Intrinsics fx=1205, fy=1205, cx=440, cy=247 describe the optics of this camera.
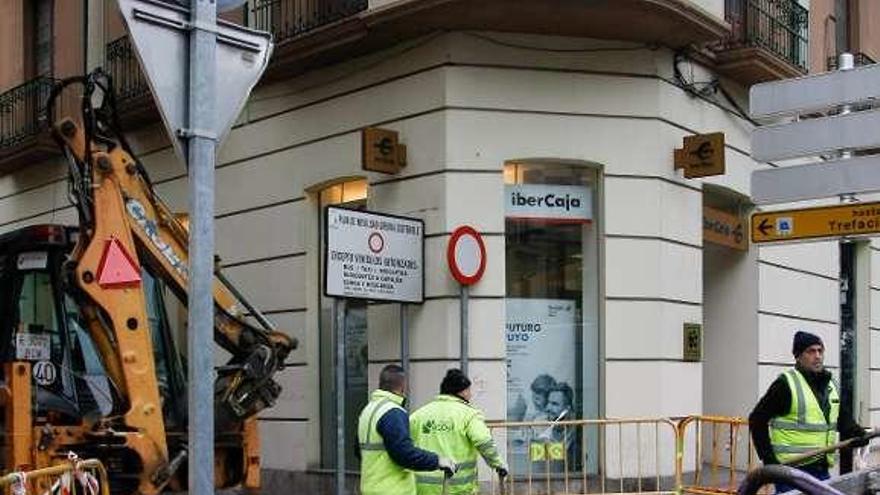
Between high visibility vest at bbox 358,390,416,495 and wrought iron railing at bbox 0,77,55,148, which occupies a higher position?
wrought iron railing at bbox 0,77,55,148

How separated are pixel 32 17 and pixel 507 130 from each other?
36.4 feet

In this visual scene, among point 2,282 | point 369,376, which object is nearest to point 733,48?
point 369,376

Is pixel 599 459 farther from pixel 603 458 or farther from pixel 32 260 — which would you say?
pixel 32 260

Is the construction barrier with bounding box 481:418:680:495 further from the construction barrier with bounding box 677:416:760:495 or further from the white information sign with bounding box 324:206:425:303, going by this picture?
the white information sign with bounding box 324:206:425:303

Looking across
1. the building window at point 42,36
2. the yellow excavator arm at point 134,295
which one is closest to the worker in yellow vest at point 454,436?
the yellow excavator arm at point 134,295

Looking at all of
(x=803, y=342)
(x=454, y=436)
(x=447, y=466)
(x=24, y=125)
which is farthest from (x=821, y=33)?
(x=24, y=125)

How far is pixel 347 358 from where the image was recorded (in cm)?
1273

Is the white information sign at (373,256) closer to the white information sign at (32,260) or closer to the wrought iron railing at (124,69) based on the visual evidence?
the white information sign at (32,260)

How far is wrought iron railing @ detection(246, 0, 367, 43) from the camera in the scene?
40.3ft

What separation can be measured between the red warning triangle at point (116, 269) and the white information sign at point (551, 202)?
14.0ft

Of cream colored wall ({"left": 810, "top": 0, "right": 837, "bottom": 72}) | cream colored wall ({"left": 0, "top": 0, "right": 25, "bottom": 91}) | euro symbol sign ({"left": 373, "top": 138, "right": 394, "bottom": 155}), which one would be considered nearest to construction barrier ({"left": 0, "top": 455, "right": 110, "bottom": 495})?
euro symbol sign ({"left": 373, "top": 138, "right": 394, "bottom": 155})

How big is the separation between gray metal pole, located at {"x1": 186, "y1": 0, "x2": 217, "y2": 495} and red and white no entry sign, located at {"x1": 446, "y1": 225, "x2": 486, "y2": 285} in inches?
246

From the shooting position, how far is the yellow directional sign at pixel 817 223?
8195mm

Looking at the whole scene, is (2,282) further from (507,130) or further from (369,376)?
(507,130)
